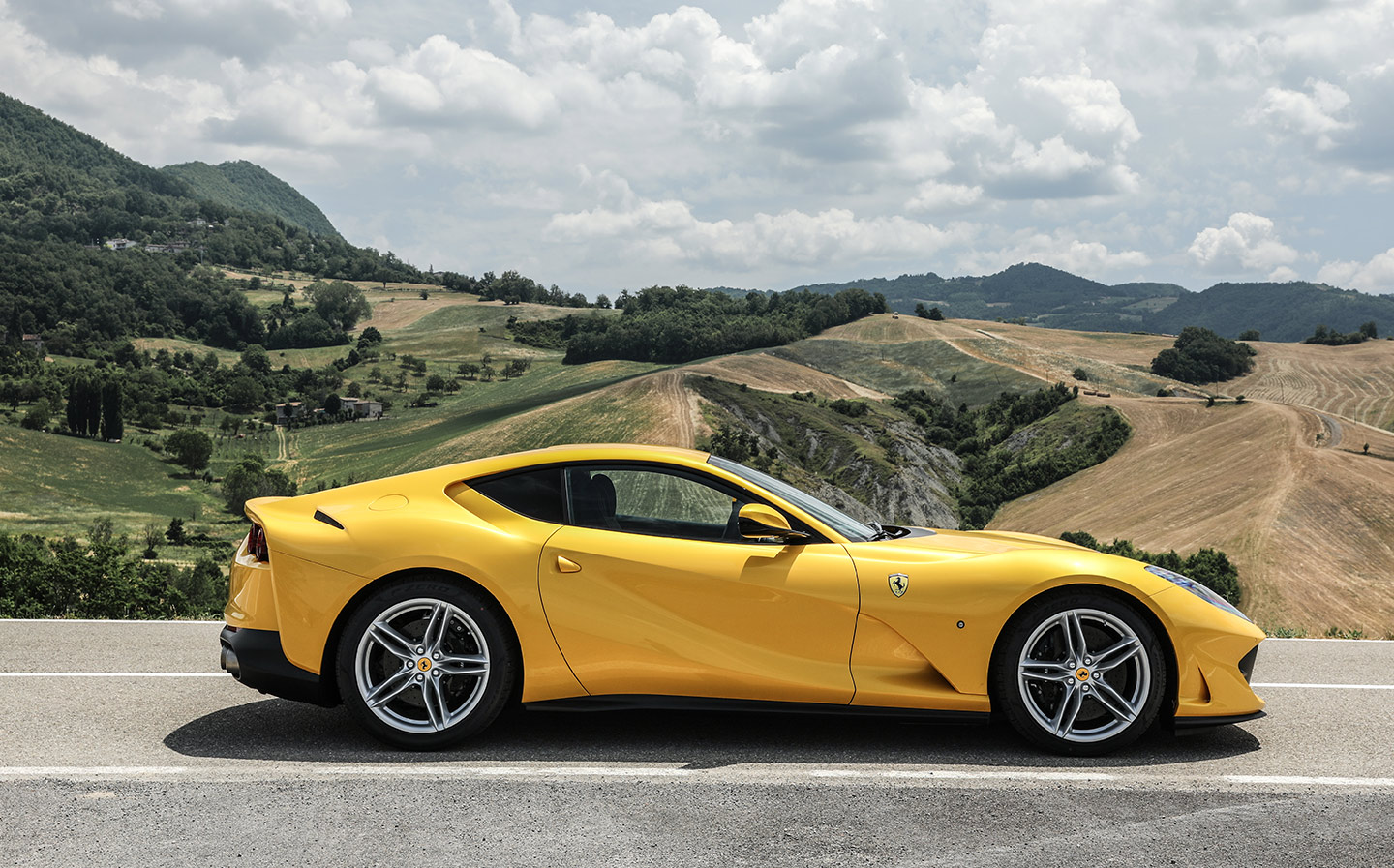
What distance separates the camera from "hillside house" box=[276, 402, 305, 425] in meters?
133

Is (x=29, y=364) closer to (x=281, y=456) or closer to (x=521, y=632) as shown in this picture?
(x=281, y=456)

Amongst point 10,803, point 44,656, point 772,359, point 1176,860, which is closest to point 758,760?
point 1176,860

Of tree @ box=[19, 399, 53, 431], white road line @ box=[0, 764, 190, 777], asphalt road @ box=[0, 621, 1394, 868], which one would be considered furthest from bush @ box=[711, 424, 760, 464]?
tree @ box=[19, 399, 53, 431]

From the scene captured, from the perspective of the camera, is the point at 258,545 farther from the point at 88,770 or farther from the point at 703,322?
the point at 703,322

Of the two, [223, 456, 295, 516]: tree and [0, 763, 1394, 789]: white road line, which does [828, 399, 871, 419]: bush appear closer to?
[223, 456, 295, 516]: tree

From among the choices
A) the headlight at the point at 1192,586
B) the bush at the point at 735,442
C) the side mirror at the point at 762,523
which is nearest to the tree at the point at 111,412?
the bush at the point at 735,442

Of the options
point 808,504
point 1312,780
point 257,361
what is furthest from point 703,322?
point 1312,780

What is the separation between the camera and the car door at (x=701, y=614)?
4418 mm

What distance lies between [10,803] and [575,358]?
13431 centimetres

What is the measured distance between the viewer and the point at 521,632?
4.49 meters

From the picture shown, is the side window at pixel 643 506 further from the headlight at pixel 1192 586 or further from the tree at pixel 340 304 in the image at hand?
the tree at pixel 340 304

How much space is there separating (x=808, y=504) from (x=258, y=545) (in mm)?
2526

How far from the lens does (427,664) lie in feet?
14.8

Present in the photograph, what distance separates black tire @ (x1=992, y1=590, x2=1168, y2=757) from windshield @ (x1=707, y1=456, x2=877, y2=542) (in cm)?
80
